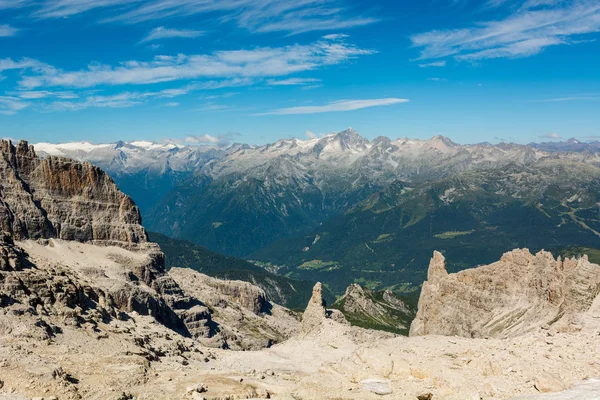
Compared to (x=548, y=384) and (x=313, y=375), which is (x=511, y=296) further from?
(x=548, y=384)

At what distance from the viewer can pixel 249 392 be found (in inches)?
2148

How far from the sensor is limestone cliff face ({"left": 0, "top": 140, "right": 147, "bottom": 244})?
146125 millimetres

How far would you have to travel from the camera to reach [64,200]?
157625 millimetres

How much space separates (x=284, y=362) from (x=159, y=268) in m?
85.6

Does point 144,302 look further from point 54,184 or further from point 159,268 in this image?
point 54,184

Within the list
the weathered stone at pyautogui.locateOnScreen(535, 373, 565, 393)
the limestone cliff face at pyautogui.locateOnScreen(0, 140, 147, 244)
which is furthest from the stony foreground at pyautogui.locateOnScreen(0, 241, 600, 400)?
the limestone cliff face at pyautogui.locateOnScreen(0, 140, 147, 244)

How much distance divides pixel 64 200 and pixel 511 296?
401 ft

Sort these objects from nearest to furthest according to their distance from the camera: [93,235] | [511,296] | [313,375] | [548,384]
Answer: [548,384] → [313,375] → [511,296] → [93,235]

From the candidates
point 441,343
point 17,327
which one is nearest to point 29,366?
point 17,327

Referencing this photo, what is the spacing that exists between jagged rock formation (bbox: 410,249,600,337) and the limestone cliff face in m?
91.2

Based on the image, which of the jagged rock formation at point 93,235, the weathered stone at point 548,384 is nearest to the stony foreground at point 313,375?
the weathered stone at point 548,384

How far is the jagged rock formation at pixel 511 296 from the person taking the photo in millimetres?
98062

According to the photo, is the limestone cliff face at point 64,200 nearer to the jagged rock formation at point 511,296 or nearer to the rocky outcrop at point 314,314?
the rocky outcrop at point 314,314

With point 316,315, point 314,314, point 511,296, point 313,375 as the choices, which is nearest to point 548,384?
point 313,375
